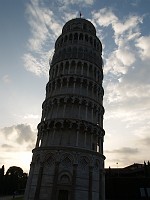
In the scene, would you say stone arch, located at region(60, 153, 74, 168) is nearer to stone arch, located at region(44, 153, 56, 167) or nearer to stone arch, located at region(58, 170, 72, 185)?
stone arch, located at region(58, 170, 72, 185)

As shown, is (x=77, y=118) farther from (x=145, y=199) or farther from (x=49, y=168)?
(x=145, y=199)

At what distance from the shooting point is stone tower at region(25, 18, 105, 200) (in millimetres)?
27000

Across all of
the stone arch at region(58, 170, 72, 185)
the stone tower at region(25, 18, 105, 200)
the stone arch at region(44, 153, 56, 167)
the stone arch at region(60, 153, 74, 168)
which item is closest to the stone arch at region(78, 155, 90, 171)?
the stone tower at region(25, 18, 105, 200)

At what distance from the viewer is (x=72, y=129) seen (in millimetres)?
30469

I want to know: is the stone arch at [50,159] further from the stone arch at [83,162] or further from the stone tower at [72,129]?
the stone arch at [83,162]

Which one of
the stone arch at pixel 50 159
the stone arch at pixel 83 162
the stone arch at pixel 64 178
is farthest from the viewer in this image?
the stone arch at pixel 50 159

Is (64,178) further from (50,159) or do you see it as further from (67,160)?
(50,159)

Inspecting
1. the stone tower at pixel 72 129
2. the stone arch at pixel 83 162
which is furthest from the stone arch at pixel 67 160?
the stone arch at pixel 83 162

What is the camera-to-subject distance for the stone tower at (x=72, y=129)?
88.6 ft

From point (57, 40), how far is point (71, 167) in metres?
26.5

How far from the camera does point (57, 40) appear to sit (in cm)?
4284

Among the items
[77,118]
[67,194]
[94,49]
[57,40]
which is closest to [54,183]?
[67,194]

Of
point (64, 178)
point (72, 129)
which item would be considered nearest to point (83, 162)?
point (64, 178)

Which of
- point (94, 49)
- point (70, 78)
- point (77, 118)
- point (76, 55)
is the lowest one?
point (77, 118)
